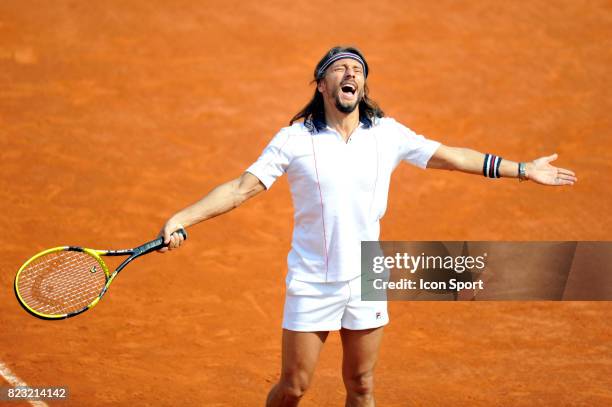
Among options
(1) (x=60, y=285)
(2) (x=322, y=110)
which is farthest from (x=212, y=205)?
(1) (x=60, y=285)

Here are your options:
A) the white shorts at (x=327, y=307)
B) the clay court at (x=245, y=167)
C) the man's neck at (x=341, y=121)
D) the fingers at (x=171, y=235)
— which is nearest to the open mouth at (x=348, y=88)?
the man's neck at (x=341, y=121)

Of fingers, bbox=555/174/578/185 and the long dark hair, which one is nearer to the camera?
the long dark hair

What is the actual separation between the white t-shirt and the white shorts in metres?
0.06

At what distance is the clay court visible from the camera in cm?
781

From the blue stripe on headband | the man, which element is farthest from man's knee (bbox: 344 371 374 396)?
the blue stripe on headband

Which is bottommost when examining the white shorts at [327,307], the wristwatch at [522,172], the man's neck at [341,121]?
the white shorts at [327,307]

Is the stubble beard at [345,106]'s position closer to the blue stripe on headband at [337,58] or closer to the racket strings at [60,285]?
the blue stripe on headband at [337,58]

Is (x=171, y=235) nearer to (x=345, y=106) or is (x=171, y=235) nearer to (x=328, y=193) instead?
(x=328, y=193)

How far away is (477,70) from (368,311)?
8.54 m

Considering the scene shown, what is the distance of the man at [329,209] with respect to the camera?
5.29 metres
